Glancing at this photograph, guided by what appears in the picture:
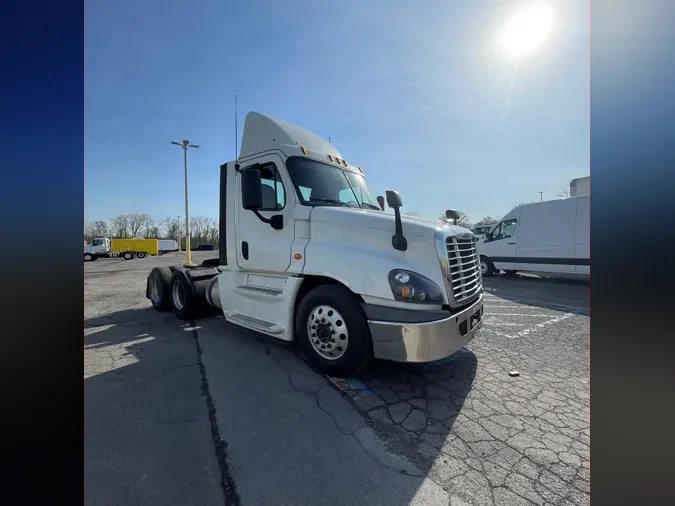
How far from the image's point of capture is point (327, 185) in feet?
13.8

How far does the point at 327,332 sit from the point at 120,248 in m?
41.7

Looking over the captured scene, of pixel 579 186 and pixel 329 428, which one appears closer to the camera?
pixel 329 428

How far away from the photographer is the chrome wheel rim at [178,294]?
6.08 metres

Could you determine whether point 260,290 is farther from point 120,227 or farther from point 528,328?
point 120,227

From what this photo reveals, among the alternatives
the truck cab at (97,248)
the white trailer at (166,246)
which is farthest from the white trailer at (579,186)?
the white trailer at (166,246)

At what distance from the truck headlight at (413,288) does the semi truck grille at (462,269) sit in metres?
0.24

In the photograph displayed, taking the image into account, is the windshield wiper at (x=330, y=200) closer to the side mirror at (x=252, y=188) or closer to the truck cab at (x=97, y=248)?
the side mirror at (x=252, y=188)

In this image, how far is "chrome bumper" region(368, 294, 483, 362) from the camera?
286cm

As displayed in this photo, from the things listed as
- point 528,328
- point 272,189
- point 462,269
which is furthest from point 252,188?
point 528,328
